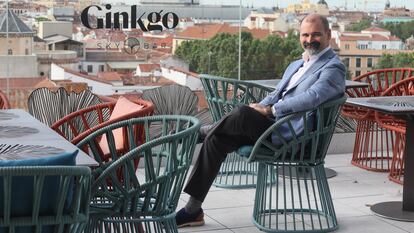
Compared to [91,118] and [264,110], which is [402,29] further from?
[264,110]

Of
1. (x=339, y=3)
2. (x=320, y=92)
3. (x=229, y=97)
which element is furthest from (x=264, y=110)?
(x=339, y=3)

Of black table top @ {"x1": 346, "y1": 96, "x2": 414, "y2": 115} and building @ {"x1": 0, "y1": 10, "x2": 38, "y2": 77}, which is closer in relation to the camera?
black table top @ {"x1": 346, "y1": 96, "x2": 414, "y2": 115}

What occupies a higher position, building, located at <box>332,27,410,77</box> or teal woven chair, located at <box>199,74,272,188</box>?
building, located at <box>332,27,410,77</box>

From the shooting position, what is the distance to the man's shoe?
4098 millimetres

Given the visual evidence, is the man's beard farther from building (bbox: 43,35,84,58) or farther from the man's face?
building (bbox: 43,35,84,58)

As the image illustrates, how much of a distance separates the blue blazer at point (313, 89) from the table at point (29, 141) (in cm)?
125

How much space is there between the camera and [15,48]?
561cm

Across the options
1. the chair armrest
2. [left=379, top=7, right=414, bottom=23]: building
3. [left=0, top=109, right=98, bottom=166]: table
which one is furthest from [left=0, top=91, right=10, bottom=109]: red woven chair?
[left=379, top=7, right=414, bottom=23]: building

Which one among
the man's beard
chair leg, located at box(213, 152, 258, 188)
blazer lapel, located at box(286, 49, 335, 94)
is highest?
the man's beard

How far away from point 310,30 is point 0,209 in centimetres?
242

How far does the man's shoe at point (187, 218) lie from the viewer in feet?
13.4

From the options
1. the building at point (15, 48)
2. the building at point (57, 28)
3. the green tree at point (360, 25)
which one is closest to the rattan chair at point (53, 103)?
the building at point (15, 48)

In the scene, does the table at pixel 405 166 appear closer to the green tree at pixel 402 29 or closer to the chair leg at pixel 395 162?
the chair leg at pixel 395 162

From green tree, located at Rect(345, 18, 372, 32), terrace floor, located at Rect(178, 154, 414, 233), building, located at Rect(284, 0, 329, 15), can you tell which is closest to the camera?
terrace floor, located at Rect(178, 154, 414, 233)
